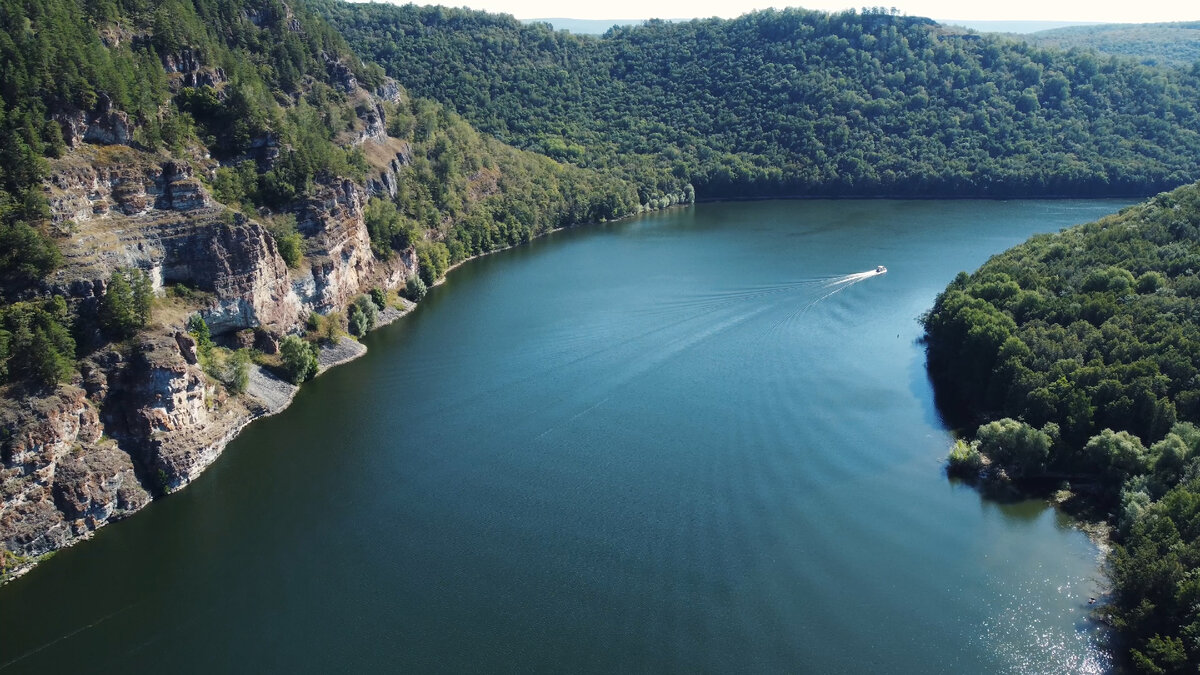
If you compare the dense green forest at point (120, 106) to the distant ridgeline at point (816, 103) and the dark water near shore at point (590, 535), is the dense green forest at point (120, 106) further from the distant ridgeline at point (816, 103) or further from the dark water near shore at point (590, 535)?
the distant ridgeline at point (816, 103)

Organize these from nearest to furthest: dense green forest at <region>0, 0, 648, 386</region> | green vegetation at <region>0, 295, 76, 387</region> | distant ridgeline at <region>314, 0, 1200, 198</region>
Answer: green vegetation at <region>0, 295, 76, 387</region>, dense green forest at <region>0, 0, 648, 386</region>, distant ridgeline at <region>314, 0, 1200, 198</region>

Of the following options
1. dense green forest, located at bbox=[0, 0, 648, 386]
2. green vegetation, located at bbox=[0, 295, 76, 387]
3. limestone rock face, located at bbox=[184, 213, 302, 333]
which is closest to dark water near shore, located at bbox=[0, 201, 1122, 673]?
limestone rock face, located at bbox=[184, 213, 302, 333]

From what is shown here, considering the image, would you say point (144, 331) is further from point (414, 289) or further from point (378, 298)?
Result: point (414, 289)

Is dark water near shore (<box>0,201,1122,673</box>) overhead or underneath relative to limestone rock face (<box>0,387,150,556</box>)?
underneath

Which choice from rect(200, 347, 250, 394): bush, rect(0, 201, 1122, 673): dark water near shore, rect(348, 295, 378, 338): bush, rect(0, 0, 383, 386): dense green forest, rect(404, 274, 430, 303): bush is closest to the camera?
rect(0, 201, 1122, 673): dark water near shore

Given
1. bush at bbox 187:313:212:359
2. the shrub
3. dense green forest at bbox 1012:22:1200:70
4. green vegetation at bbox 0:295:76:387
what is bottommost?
the shrub

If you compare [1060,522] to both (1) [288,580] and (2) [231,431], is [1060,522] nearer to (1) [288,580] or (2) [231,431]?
(1) [288,580]

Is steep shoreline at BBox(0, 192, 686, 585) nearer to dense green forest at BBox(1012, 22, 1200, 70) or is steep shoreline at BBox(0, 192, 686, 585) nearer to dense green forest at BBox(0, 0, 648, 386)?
dense green forest at BBox(0, 0, 648, 386)
